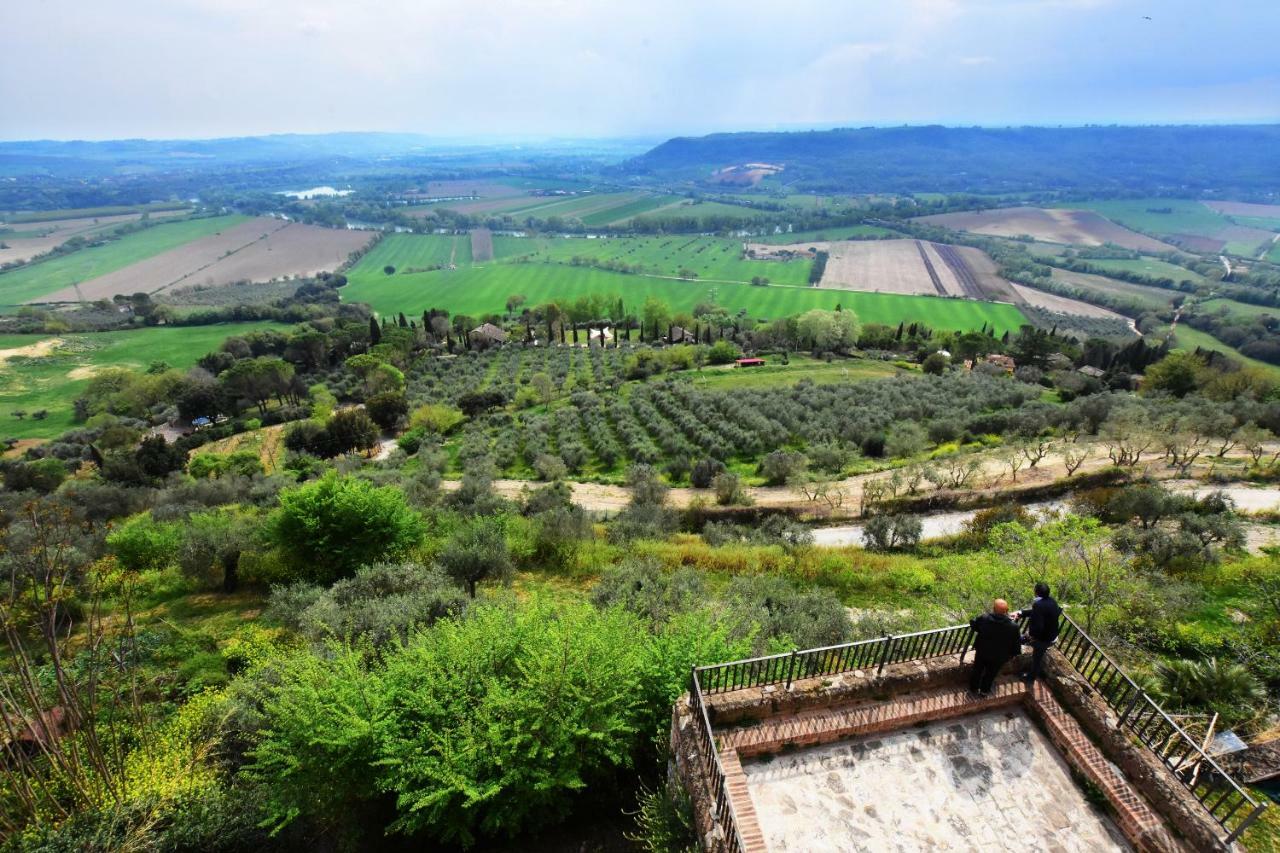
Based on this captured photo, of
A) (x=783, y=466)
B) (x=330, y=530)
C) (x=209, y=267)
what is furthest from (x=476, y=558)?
(x=209, y=267)

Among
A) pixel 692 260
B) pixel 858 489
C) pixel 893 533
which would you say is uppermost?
pixel 893 533

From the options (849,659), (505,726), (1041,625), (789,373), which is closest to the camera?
(505,726)

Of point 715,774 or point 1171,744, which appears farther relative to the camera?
point 1171,744

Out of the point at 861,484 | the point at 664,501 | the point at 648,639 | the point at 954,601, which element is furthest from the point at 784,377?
the point at 648,639

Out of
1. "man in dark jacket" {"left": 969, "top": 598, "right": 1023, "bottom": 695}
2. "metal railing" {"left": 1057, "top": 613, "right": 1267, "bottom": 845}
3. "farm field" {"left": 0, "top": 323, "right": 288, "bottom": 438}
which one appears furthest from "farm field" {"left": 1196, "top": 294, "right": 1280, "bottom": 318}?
"farm field" {"left": 0, "top": 323, "right": 288, "bottom": 438}

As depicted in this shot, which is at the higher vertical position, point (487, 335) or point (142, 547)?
point (142, 547)

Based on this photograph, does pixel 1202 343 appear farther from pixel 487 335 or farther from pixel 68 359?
pixel 68 359

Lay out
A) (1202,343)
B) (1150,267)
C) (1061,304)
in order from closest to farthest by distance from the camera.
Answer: (1202,343), (1061,304), (1150,267)
